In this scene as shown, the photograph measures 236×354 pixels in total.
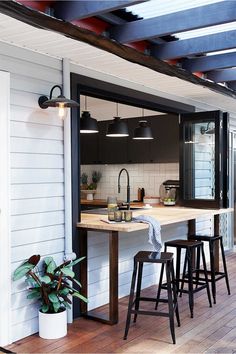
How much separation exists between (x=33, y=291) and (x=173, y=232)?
251cm

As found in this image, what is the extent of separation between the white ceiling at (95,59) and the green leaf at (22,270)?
1.74 metres

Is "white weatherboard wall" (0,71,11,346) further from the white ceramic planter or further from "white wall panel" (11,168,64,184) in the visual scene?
the white ceramic planter

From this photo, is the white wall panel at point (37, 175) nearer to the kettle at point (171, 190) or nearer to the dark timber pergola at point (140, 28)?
the dark timber pergola at point (140, 28)

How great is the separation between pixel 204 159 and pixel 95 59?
7.63 feet

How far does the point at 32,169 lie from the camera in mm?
3402

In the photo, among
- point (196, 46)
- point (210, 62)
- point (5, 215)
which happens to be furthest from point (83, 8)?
point (5, 215)

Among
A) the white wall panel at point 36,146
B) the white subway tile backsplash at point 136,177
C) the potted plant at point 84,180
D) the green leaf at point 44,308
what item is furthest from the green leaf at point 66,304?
the potted plant at point 84,180

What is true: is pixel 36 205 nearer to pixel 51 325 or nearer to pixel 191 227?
pixel 51 325

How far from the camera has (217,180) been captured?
5.09m

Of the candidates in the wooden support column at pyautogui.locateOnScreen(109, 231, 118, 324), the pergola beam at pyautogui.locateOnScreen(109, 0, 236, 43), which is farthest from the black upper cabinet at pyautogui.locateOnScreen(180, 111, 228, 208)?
the pergola beam at pyautogui.locateOnScreen(109, 0, 236, 43)

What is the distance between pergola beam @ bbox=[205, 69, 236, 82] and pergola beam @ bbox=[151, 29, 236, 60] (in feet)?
2.93

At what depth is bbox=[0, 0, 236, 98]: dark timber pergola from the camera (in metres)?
2.36

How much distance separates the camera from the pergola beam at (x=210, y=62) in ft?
11.2

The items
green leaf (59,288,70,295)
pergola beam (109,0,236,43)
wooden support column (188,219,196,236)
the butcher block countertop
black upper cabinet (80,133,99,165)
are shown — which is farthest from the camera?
black upper cabinet (80,133,99,165)
